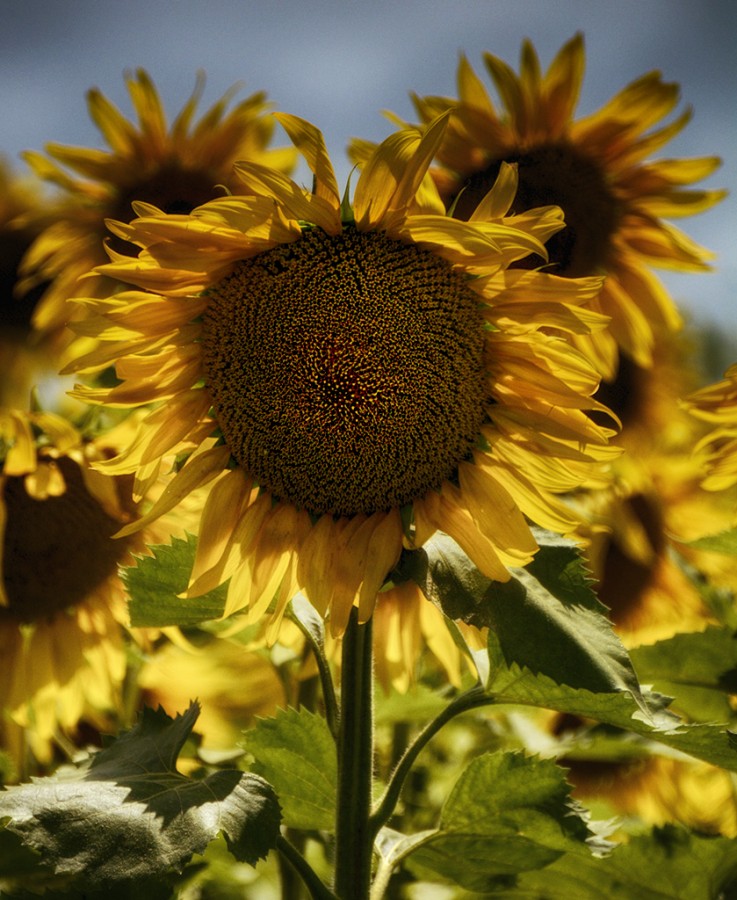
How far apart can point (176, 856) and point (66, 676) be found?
0.98m

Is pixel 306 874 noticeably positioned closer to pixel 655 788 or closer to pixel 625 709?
pixel 625 709

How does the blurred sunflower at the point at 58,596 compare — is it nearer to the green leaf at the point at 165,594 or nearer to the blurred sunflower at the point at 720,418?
the green leaf at the point at 165,594

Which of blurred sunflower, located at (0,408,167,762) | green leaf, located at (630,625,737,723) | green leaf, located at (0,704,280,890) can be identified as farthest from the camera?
blurred sunflower, located at (0,408,167,762)

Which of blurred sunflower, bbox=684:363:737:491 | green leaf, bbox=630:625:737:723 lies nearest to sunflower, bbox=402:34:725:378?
blurred sunflower, bbox=684:363:737:491

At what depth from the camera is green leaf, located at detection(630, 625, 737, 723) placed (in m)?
1.37

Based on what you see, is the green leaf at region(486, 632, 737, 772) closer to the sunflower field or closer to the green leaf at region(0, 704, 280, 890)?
the sunflower field

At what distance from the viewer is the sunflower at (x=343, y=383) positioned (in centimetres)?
109

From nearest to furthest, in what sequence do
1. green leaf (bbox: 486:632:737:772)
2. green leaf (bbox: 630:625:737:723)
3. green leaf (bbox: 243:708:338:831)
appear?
green leaf (bbox: 486:632:737:772)
green leaf (bbox: 243:708:338:831)
green leaf (bbox: 630:625:737:723)

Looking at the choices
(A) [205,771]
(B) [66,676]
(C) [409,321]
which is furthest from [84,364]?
(B) [66,676]

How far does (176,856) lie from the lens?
93 centimetres

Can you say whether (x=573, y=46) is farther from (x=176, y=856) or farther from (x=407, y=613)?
(x=176, y=856)

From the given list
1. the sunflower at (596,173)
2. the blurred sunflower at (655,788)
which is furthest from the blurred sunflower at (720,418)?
the blurred sunflower at (655,788)

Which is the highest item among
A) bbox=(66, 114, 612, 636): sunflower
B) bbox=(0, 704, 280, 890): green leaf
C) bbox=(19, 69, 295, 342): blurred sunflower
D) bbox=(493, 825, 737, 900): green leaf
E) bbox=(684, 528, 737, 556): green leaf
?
bbox=(19, 69, 295, 342): blurred sunflower

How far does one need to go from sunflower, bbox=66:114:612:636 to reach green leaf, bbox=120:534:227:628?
0.29 ft
